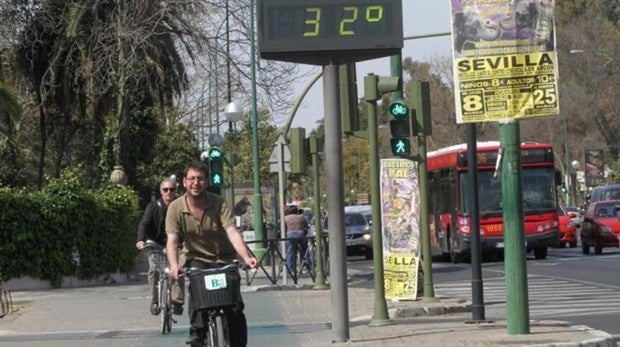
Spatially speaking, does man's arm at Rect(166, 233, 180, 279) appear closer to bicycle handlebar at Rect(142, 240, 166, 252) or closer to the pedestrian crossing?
bicycle handlebar at Rect(142, 240, 166, 252)

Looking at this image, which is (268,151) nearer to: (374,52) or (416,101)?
(416,101)

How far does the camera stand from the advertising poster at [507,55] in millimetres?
11859

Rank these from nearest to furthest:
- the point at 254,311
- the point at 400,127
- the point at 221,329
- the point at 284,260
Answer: the point at 221,329 < the point at 400,127 < the point at 254,311 < the point at 284,260

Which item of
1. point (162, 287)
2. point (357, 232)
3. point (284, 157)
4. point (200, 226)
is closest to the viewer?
point (200, 226)

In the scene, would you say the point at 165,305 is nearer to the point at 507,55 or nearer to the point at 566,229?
the point at 507,55

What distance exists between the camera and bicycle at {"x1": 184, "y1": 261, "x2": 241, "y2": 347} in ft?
31.7

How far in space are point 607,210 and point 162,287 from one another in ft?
89.8

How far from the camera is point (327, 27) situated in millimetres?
12219

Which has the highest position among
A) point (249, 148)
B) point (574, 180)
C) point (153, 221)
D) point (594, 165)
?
point (249, 148)

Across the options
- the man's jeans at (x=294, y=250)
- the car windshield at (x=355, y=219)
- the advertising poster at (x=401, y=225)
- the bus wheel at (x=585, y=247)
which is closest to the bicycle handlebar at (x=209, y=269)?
the advertising poster at (x=401, y=225)

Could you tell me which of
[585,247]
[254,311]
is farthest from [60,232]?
[585,247]

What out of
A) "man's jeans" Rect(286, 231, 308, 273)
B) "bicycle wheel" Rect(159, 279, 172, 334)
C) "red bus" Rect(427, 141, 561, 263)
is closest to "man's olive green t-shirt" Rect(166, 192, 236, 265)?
"bicycle wheel" Rect(159, 279, 172, 334)

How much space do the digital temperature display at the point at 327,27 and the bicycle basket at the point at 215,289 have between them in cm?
309

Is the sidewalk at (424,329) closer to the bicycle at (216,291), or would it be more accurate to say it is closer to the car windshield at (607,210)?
the bicycle at (216,291)
